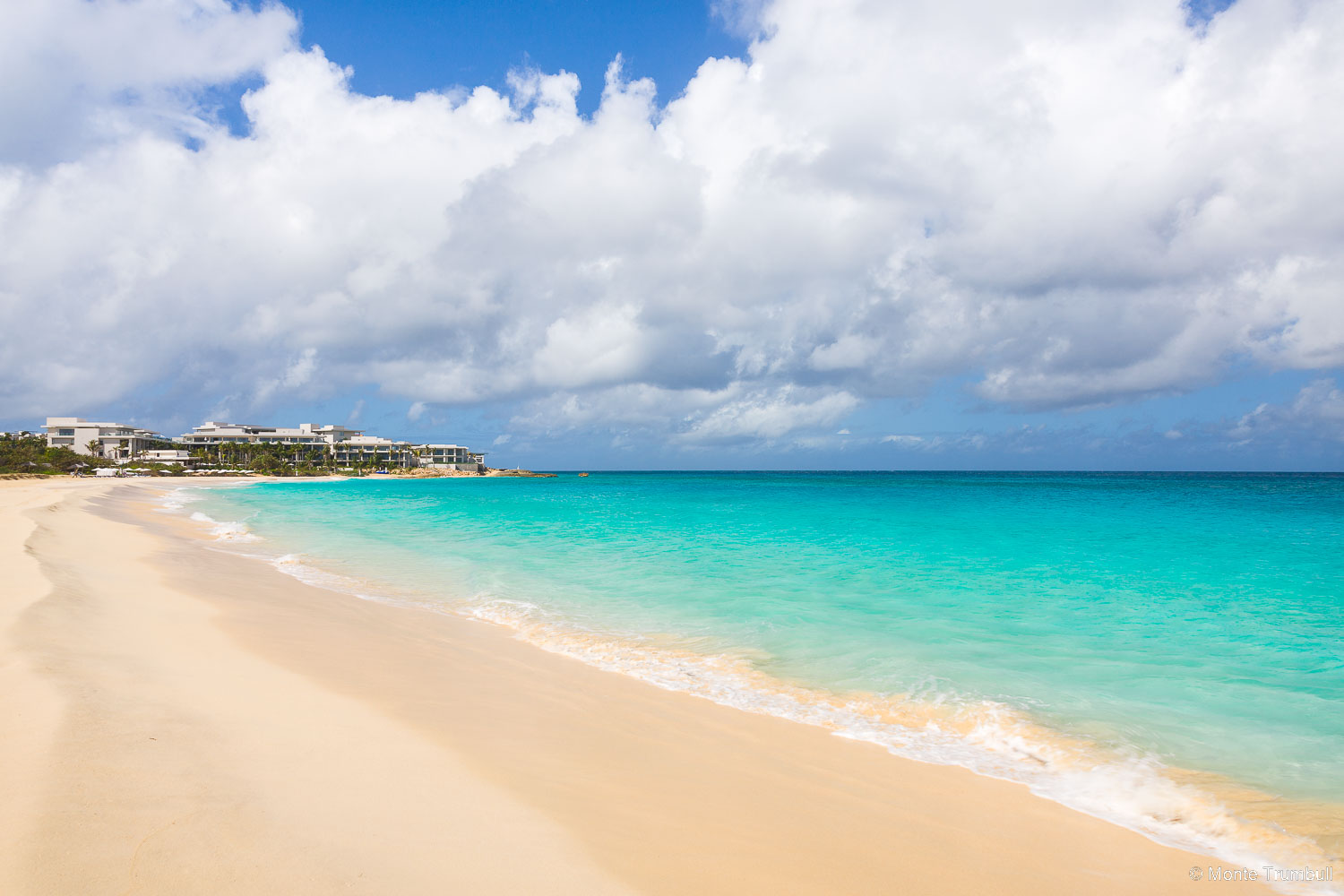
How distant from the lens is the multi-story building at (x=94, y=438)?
391 feet

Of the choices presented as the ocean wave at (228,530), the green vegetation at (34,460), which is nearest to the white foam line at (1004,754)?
the ocean wave at (228,530)

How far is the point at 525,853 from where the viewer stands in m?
3.73

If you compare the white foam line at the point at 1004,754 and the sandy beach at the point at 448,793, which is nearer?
the sandy beach at the point at 448,793

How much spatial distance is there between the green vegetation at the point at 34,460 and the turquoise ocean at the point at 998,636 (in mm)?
81275

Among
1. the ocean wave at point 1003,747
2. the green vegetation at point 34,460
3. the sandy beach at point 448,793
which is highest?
the green vegetation at point 34,460

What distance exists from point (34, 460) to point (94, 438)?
4856 cm

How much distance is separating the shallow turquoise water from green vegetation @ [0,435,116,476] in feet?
254

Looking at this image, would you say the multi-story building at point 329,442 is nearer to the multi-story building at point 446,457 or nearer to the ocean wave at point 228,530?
the multi-story building at point 446,457

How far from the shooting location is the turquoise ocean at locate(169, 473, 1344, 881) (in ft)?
19.6

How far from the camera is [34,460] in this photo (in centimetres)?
8231

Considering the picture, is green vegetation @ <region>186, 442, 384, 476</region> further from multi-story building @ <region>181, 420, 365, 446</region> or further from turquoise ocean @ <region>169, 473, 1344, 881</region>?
turquoise ocean @ <region>169, 473, 1344, 881</region>

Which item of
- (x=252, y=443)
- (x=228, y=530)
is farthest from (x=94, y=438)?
(x=228, y=530)

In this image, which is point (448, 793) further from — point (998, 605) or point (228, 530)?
point (228, 530)

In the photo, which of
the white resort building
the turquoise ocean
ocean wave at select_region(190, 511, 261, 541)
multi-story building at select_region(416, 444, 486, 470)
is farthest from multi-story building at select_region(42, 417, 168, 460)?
the turquoise ocean
